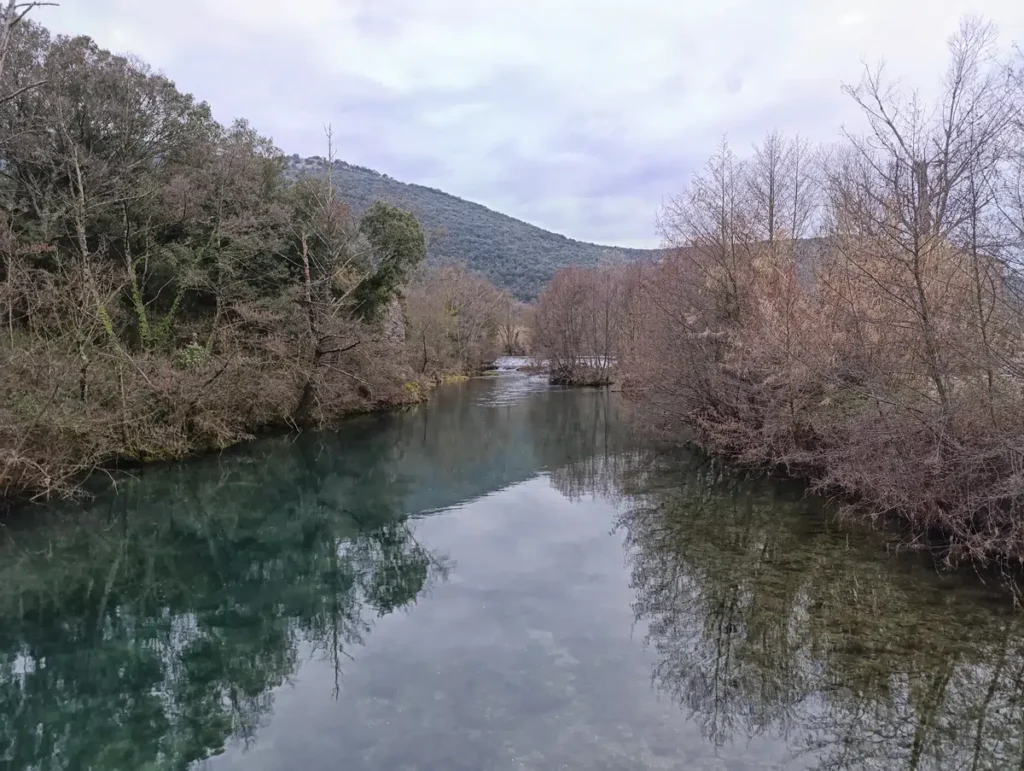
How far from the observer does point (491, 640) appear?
805cm

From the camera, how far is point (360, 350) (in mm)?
25031

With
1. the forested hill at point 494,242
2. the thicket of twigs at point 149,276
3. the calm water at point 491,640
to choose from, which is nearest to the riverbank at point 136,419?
the thicket of twigs at point 149,276

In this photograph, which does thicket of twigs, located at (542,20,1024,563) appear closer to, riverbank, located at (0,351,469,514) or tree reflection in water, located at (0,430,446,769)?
tree reflection in water, located at (0,430,446,769)

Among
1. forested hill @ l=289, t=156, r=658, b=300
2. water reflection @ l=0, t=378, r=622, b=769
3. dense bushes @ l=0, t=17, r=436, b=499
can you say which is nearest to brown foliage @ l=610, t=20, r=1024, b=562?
water reflection @ l=0, t=378, r=622, b=769

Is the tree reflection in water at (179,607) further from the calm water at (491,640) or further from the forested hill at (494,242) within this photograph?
the forested hill at (494,242)

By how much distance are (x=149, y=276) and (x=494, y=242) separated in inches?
3634

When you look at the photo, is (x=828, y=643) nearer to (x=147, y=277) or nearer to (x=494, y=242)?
(x=147, y=277)

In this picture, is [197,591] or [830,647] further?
[197,591]

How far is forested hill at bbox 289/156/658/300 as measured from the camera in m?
96.5

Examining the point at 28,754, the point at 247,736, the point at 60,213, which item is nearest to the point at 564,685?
the point at 247,736

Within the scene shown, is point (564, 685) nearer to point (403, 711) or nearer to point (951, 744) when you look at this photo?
point (403, 711)

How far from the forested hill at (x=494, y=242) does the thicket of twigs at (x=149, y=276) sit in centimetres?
5489

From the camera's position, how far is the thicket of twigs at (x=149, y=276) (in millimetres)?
14297

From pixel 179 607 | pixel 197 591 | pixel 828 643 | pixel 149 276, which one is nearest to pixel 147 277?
pixel 149 276
